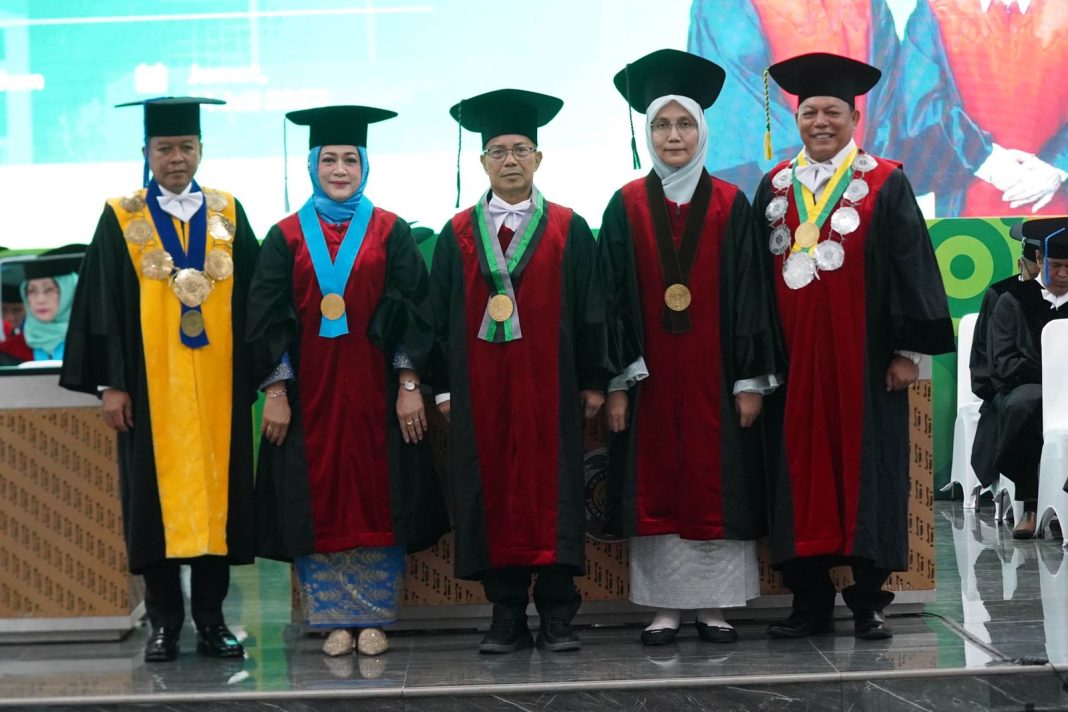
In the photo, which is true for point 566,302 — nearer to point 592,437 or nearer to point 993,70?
point 592,437

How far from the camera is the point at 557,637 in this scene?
4562 millimetres

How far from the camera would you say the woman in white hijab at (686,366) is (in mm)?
4559

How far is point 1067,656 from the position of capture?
14.0 feet

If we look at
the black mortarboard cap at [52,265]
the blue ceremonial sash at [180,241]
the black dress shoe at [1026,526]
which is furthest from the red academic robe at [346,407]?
the black dress shoe at [1026,526]

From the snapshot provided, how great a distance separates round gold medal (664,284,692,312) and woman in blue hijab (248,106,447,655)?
80 centimetres

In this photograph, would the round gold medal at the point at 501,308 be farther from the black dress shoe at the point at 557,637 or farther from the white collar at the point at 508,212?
the black dress shoe at the point at 557,637

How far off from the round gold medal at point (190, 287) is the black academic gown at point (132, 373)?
118mm

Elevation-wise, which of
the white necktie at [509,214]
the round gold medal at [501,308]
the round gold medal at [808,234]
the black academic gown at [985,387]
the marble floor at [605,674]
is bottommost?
the marble floor at [605,674]

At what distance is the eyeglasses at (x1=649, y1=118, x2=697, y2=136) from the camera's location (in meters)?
4.59

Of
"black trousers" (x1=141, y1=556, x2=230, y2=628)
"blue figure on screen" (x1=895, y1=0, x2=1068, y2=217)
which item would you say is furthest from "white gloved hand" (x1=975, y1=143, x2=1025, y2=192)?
"black trousers" (x1=141, y1=556, x2=230, y2=628)

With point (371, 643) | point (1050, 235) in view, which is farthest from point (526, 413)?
point (1050, 235)

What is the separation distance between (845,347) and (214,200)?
2139 mm

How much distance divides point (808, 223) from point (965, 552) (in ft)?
9.28

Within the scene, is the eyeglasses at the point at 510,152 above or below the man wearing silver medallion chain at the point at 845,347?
above
